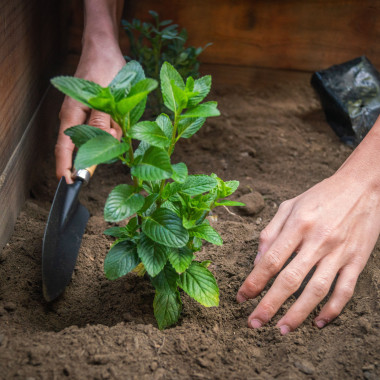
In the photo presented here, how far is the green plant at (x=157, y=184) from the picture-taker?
3.42ft

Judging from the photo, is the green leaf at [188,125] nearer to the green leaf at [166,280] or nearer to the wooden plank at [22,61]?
the green leaf at [166,280]

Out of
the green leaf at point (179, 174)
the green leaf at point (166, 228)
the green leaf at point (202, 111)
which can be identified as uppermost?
the green leaf at point (202, 111)

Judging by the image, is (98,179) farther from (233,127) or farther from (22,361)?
(22,361)

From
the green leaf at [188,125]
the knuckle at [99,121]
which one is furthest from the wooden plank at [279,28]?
the green leaf at [188,125]

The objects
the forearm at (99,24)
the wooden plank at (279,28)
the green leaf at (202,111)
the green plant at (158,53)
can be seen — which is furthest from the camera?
the wooden plank at (279,28)

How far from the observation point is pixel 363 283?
1.49 metres

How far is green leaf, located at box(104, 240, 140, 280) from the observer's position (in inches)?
47.7

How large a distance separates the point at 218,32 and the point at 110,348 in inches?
80.5

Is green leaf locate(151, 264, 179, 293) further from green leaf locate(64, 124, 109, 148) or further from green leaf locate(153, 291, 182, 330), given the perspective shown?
green leaf locate(64, 124, 109, 148)

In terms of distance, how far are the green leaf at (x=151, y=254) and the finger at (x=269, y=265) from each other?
0.33 meters

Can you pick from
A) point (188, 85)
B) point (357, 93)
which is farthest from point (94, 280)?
point (357, 93)

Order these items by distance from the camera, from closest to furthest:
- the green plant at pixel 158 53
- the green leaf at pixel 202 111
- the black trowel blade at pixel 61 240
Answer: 1. the green leaf at pixel 202 111
2. the black trowel blade at pixel 61 240
3. the green plant at pixel 158 53

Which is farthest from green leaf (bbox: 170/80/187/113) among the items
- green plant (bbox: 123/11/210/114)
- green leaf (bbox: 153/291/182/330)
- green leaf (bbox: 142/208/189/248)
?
green plant (bbox: 123/11/210/114)

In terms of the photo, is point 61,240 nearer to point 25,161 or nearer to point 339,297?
point 25,161
